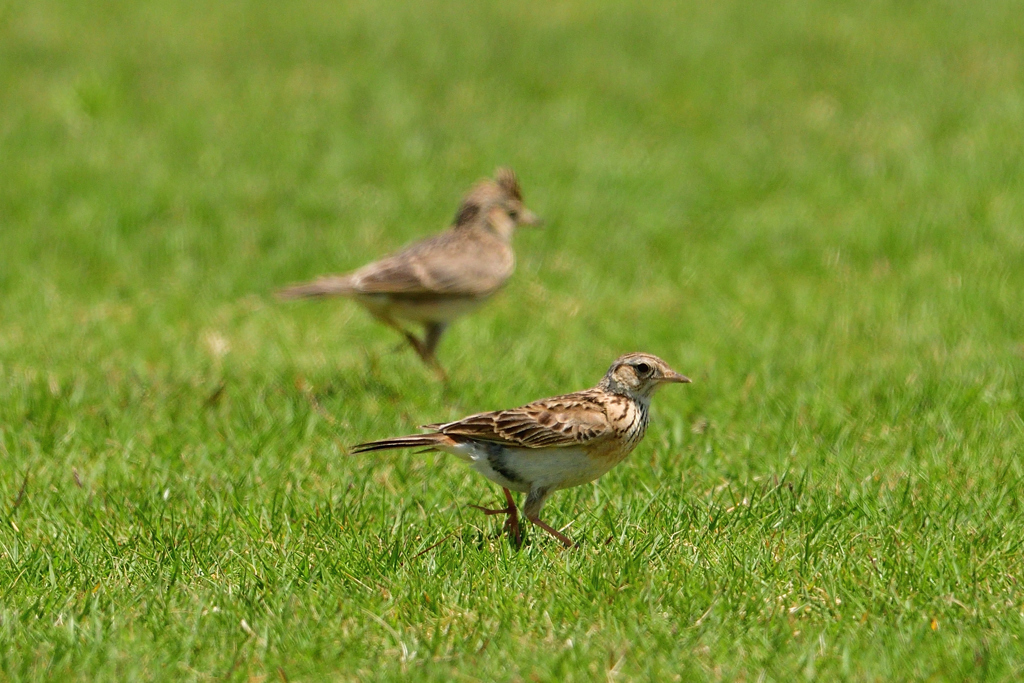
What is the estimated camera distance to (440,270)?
8.92m

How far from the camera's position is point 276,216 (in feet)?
40.5

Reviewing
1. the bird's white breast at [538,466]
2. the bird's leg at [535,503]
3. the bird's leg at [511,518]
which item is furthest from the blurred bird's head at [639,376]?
the bird's leg at [511,518]

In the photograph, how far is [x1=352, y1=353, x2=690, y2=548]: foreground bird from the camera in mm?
5461

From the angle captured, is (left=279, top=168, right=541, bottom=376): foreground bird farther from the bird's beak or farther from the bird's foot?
the bird's foot

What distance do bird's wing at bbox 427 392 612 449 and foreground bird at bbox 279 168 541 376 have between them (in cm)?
307

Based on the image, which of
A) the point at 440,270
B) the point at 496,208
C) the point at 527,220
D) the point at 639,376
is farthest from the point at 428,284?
the point at 639,376

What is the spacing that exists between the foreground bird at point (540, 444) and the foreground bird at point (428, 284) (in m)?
3.07

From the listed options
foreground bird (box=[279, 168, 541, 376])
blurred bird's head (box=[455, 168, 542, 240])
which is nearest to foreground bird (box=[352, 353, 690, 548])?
foreground bird (box=[279, 168, 541, 376])

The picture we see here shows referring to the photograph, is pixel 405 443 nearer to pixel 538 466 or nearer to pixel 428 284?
pixel 538 466

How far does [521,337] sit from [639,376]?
13.0 feet

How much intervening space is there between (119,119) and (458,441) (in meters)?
10.2

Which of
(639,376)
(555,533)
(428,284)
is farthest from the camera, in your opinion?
(428,284)

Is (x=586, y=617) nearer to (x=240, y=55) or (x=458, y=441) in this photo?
(x=458, y=441)

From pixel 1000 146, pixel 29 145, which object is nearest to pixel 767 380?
pixel 1000 146
